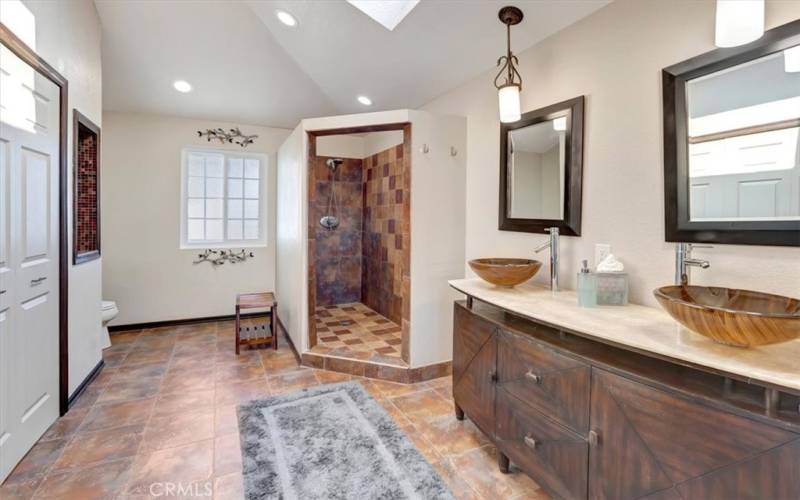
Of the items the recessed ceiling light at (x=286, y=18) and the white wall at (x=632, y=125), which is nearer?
the white wall at (x=632, y=125)

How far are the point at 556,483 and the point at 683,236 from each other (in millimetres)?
1159

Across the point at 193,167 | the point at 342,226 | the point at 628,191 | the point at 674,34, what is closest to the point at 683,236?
the point at 628,191

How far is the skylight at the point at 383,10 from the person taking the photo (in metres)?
2.69

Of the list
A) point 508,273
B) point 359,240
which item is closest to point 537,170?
point 508,273

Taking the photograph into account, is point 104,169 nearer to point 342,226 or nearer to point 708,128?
point 342,226

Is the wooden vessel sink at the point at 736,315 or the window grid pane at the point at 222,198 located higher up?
the window grid pane at the point at 222,198

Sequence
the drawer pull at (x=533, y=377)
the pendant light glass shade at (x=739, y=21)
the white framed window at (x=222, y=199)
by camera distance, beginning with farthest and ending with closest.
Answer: the white framed window at (x=222, y=199) → the drawer pull at (x=533, y=377) → the pendant light glass shade at (x=739, y=21)

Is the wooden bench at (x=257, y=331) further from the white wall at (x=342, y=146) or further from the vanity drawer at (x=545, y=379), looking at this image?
the vanity drawer at (x=545, y=379)

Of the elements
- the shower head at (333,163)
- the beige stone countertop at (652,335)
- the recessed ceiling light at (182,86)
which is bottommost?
the beige stone countertop at (652,335)

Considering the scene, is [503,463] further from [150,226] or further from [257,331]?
[150,226]

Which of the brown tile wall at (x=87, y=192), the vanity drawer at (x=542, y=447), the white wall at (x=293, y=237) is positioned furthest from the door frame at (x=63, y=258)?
the vanity drawer at (x=542, y=447)

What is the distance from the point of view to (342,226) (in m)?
5.32

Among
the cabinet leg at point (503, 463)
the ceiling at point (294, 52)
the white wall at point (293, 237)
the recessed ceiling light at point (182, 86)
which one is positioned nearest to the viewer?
the cabinet leg at point (503, 463)

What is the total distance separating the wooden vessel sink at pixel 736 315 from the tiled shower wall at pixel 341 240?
4262 mm
